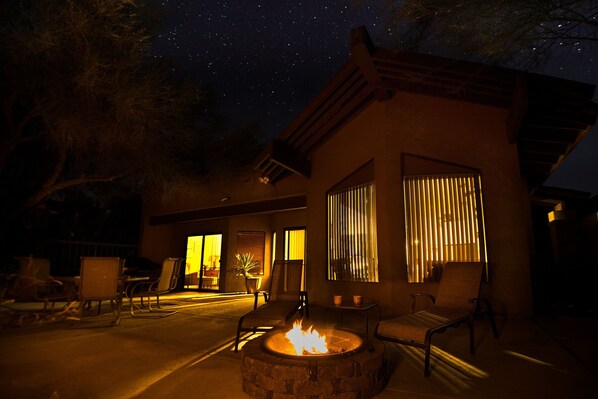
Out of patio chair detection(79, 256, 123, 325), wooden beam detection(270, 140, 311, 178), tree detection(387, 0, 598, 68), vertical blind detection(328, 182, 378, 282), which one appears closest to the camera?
tree detection(387, 0, 598, 68)

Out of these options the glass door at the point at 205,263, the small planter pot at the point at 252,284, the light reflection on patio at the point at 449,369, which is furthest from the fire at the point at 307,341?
the glass door at the point at 205,263

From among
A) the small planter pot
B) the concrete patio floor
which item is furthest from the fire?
the small planter pot

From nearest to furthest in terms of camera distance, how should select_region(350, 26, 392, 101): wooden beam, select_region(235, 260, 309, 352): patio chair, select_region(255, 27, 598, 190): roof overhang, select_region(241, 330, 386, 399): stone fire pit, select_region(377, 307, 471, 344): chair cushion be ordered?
select_region(241, 330, 386, 399): stone fire pit, select_region(377, 307, 471, 344): chair cushion, select_region(235, 260, 309, 352): patio chair, select_region(350, 26, 392, 101): wooden beam, select_region(255, 27, 598, 190): roof overhang

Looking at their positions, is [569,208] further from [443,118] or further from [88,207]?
[88,207]

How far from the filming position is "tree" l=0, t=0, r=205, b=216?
6105mm

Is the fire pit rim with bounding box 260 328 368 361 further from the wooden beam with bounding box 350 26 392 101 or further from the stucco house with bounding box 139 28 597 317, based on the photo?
the wooden beam with bounding box 350 26 392 101

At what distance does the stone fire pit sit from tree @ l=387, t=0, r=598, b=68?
349 cm

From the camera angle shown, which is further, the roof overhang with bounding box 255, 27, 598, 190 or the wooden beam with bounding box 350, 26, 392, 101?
the roof overhang with bounding box 255, 27, 598, 190

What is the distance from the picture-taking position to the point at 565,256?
819cm

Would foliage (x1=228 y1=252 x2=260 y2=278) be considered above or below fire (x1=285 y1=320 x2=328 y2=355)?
above

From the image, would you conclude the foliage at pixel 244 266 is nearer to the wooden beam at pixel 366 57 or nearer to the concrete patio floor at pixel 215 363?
the concrete patio floor at pixel 215 363

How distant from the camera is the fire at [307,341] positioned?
2.63m

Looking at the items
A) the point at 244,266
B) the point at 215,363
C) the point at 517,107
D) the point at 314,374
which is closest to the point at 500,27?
the point at 517,107

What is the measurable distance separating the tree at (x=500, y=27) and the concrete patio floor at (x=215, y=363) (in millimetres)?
3100
